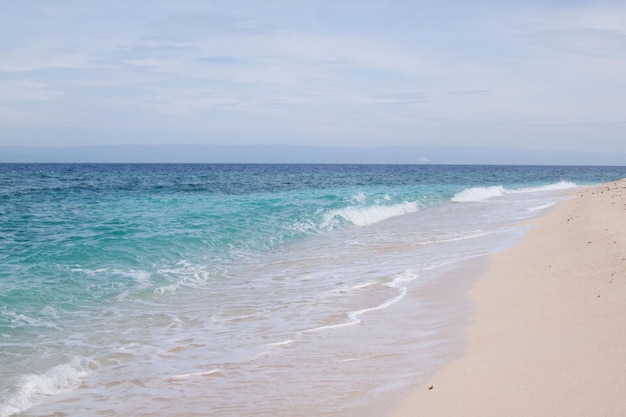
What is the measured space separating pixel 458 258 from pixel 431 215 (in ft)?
39.8

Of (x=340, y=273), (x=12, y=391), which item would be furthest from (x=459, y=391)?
(x=340, y=273)

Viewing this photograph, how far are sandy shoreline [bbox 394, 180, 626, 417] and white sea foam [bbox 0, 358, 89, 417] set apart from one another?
10.0 feet

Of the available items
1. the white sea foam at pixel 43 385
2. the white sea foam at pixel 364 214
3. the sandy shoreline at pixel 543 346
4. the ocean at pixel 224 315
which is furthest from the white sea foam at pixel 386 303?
the white sea foam at pixel 364 214

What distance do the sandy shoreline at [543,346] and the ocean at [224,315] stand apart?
1.05 feet

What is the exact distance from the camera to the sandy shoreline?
397 cm

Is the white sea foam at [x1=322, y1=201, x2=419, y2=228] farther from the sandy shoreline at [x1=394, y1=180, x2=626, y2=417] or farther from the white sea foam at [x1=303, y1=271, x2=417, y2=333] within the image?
the sandy shoreline at [x1=394, y1=180, x2=626, y2=417]

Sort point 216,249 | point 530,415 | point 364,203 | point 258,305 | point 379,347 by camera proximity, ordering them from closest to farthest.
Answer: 1. point 530,415
2. point 379,347
3. point 258,305
4. point 216,249
5. point 364,203

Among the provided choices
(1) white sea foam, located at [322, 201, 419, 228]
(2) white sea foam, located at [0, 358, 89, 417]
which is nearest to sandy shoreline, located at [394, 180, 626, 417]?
(2) white sea foam, located at [0, 358, 89, 417]

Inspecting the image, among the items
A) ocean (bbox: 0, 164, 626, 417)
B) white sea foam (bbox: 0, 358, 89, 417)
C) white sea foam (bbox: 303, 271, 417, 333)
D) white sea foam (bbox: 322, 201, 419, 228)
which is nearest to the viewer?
white sea foam (bbox: 0, 358, 89, 417)

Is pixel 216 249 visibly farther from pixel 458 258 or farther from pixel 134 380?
pixel 134 380

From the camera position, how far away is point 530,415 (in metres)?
3.75

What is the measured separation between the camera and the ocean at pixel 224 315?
4820 millimetres

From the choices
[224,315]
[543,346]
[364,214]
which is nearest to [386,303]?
[224,315]

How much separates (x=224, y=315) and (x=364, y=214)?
14.9 meters
